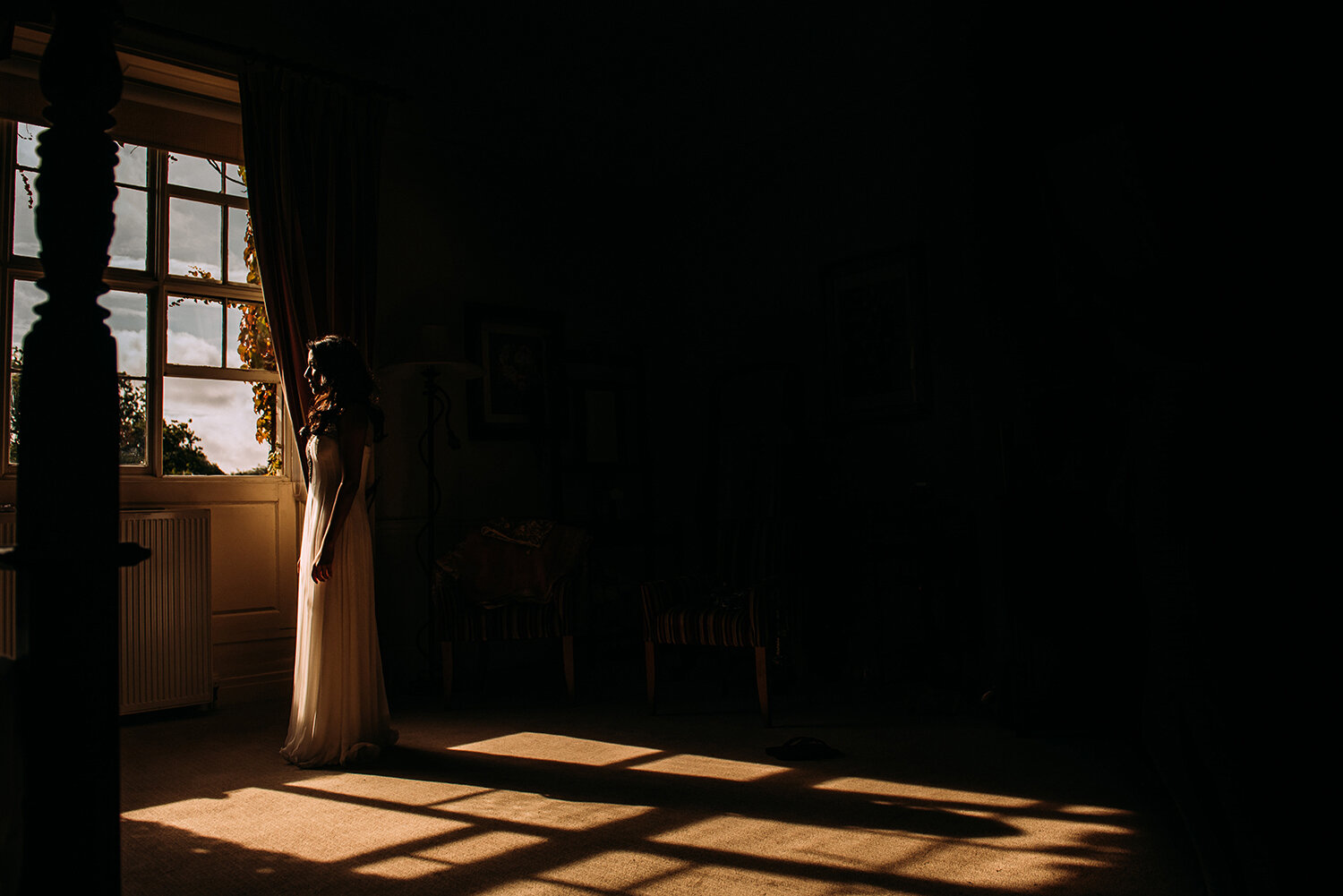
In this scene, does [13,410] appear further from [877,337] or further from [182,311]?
[877,337]

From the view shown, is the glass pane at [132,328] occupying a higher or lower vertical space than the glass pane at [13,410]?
higher

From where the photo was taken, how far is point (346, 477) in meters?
3.56

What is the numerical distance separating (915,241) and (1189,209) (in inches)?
110

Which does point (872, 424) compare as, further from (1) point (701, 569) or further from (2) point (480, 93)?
(2) point (480, 93)

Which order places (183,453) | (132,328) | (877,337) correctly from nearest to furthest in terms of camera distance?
1. (132,328)
2. (183,453)
3. (877,337)

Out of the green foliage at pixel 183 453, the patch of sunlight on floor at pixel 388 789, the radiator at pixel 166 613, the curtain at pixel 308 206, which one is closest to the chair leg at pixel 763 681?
the patch of sunlight on floor at pixel 388 789

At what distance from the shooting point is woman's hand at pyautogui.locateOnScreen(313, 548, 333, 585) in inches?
136

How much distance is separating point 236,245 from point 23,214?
917 millimetres

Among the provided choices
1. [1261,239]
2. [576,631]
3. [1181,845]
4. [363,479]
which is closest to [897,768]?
[1181,845]

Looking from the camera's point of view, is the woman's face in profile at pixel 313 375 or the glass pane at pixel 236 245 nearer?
the woman's face in profile at pixel 313 375

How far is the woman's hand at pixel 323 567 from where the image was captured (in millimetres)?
3463

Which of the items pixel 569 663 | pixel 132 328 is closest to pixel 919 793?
pixel 569 663

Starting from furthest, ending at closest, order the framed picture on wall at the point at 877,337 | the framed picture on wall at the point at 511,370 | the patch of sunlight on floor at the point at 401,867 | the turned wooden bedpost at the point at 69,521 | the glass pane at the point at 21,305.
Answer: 1. the framed picture on wall at the point at 511,370
2. the framed picture on wall at the point at 877,337
3. the glass pane at the point at 21,305
4. the patch of sunlight on floor at the point at 401,867
5. the turned wooden bedpost at the point at 69,521

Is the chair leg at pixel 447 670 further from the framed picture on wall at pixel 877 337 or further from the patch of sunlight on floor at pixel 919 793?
the framed picture on wall at pixel 877 337
